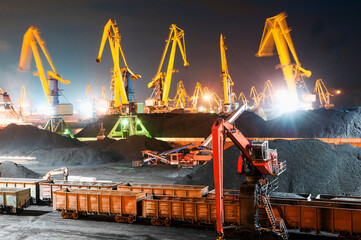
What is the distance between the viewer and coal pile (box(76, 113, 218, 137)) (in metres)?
44.0

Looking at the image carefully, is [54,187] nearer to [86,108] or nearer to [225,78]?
[225,78]

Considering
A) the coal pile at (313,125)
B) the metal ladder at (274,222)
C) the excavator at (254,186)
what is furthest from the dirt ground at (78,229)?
the coal pile at (313,125)

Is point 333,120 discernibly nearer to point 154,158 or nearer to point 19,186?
point 154,158

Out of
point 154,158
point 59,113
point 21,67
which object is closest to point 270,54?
point 154,158

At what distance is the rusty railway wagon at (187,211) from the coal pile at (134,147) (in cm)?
1926

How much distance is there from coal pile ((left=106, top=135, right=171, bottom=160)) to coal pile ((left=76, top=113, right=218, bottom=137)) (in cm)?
968

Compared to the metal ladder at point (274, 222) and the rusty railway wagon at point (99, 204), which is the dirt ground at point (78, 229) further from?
the metal ladder at point (274, 222)

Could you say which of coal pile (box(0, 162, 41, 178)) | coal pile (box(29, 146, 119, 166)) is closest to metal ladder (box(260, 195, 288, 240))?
coal pile (box(0, 162, 41, 178))

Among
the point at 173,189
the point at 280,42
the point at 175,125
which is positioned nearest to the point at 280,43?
the point at 280,42

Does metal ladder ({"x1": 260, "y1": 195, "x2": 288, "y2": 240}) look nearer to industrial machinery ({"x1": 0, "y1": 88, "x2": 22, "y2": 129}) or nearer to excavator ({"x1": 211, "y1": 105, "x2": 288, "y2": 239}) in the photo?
excavator ({"x1": 211, "y1": 105, "x2": 288, "y2": 239})

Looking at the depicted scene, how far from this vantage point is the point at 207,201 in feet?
38.3

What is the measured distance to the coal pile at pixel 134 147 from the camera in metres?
31.5

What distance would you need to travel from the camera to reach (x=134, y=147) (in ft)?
108

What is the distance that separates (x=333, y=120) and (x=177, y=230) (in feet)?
96.2
